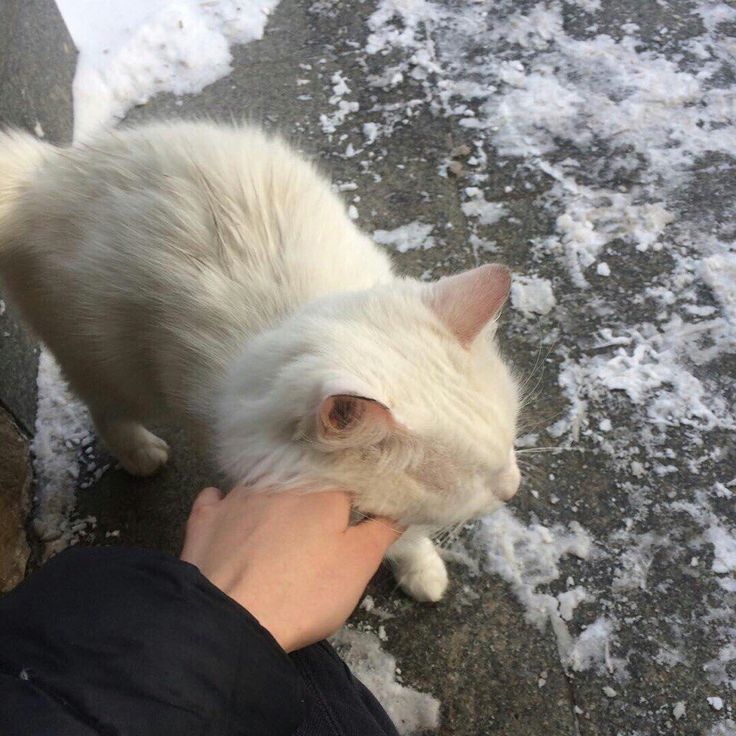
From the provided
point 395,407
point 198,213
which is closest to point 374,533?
point 395,407

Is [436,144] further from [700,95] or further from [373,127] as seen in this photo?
[700,95]

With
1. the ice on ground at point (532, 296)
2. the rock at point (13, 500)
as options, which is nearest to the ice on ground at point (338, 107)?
the ice on ground at point (532, 296)

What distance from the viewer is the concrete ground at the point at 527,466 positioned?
4.93 feet

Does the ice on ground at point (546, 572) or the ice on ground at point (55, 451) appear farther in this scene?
the ice on ground at point (55, 451)

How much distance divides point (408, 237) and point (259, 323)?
1.21m

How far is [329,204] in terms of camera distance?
147cm

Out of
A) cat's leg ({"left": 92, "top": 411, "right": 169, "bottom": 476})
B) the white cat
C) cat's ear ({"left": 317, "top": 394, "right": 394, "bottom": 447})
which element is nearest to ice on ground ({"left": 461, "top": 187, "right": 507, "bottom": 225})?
the white cat

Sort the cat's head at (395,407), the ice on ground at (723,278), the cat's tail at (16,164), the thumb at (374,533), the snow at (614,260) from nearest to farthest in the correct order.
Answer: the cat's head at (395,407) < the thumb at (374,533) < the cat's tail at (16,164) < the snow at (614,260) < the ice on ground at (723,278)

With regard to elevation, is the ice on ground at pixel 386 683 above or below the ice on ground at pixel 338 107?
below

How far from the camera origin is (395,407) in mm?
929

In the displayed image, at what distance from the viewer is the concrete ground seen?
1.50 m

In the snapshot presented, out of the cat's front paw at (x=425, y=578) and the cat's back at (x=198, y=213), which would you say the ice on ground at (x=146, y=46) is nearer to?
the cat's back at (x=198, y=213)

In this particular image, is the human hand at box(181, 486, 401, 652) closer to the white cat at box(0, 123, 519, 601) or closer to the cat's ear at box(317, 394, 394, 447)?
the white cat at box(0, 123, 519, 601)

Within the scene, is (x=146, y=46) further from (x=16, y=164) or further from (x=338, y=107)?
(x=16, y=164)
